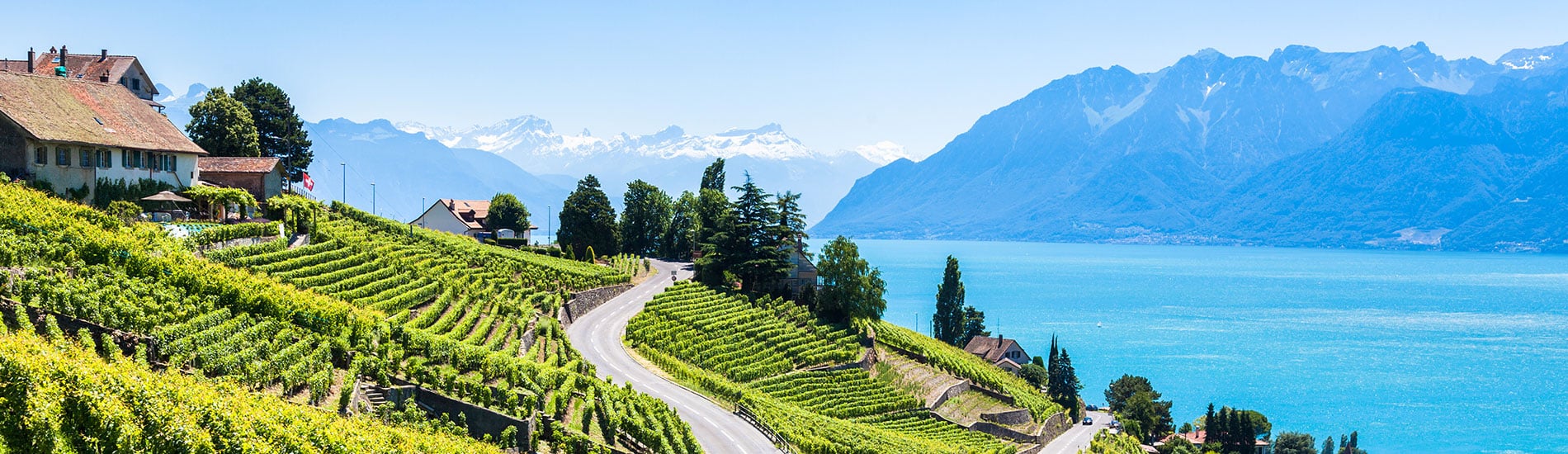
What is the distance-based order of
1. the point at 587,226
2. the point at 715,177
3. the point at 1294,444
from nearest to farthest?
1. the point at 1294,444
2. the point at 587,226
3. the point at 715,177

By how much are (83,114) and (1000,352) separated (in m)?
73.7

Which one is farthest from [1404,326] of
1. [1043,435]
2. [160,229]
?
[160,229]

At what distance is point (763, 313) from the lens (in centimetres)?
6712

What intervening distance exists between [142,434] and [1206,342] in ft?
468

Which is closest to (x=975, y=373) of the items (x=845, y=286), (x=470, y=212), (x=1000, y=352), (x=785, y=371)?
(x=845, y=286)

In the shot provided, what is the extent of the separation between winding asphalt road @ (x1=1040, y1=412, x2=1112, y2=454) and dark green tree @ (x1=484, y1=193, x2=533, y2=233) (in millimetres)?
44027

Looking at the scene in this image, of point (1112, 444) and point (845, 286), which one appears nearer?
point (1112, 444)

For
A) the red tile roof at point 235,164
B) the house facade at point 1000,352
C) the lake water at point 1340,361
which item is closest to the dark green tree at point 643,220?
the house facade at point 1000,352

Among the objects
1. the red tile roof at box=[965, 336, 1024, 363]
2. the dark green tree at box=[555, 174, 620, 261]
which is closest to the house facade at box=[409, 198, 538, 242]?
the dark green tree at box=[555, 174, 620, 261]

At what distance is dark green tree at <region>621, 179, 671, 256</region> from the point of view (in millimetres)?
94438

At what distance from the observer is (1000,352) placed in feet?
322

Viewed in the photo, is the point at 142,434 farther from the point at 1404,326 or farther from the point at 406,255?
the point at 1404,326

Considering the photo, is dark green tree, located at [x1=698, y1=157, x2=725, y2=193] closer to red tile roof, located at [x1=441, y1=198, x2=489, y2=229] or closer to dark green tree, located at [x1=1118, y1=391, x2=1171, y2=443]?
red tile roof, located at [x1=441, y1=198, x2=489, y2=229]

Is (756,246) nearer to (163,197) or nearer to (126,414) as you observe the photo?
(163,197)
